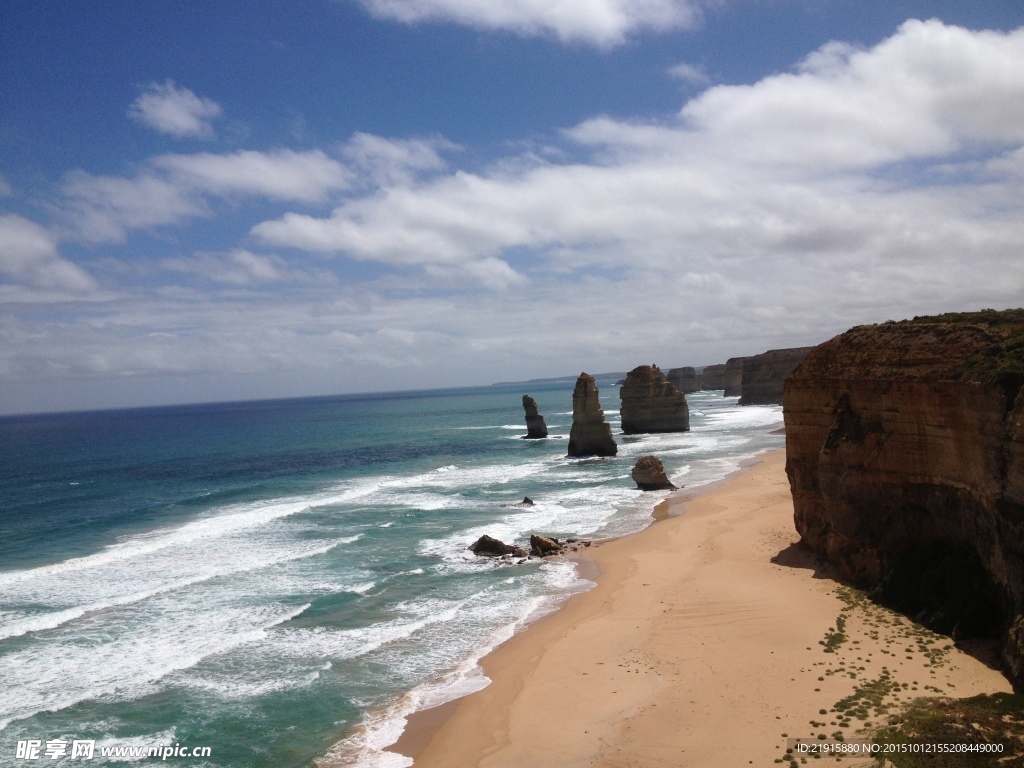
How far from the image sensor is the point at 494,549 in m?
29.7

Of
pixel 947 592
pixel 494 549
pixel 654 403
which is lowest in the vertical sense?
pixel 494 549

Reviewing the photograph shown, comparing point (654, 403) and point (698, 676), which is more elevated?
point (654, 403)

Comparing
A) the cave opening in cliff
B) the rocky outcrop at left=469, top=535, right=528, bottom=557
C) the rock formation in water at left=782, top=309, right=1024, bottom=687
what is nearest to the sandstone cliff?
the rocky outcrop at left=469, top=535, right=528, bottom=557

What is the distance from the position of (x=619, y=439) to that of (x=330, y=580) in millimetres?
50244

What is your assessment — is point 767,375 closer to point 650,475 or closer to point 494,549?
point 650,475

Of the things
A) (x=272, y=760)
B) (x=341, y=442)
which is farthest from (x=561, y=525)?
(x=341, y=442)

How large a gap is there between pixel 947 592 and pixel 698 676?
6388mm

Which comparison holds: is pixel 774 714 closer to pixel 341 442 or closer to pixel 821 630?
pixel 821 630

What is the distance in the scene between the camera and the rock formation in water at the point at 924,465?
14.7 meters

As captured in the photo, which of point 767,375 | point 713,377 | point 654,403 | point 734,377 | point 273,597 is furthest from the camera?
point 713,377

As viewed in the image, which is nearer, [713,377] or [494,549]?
[494,549]

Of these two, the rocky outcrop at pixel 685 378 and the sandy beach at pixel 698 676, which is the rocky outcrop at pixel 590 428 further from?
the rocky outcrop at pixel 685 378

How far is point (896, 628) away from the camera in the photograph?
54.2 ft

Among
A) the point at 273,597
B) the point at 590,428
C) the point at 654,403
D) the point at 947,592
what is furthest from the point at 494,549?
the point at 654,403
